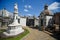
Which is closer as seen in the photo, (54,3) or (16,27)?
(54,3)

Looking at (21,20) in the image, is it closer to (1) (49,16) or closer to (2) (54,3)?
(1) (49,16)

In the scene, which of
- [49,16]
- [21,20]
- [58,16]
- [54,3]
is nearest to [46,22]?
[49,16]

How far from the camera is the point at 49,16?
11.9 m

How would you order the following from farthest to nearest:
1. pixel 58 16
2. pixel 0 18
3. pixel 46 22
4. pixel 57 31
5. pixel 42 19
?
pixel 0 18 → pixel 42 19 → pixel 46 22 → pixel 58 16 → pixel 57 31

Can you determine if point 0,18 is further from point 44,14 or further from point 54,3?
point 54,3

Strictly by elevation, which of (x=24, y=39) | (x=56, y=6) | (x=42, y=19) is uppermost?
(x=56, y=6)

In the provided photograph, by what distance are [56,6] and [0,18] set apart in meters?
8.95

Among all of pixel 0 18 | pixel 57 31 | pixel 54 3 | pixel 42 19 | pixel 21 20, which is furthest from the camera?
pixel 21 20

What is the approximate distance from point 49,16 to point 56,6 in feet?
19.0

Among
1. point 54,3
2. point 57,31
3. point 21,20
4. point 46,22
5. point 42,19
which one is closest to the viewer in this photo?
point 54,3

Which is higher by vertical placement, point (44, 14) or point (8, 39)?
point (44, 14)

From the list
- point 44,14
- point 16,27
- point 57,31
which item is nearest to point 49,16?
point 44,14

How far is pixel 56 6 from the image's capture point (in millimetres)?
6172

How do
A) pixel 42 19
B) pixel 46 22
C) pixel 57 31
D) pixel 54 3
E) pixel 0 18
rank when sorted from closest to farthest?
pixel 54 3 < pixel 57 31 < pixel 46 22 < pixel 42 19 < pixel 0 18
